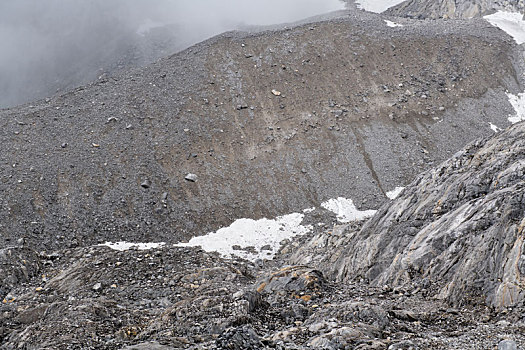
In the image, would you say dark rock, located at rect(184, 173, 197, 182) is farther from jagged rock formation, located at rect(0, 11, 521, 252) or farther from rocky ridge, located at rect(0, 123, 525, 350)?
rocky ridge, located at rect(0, 123, 525, 350)

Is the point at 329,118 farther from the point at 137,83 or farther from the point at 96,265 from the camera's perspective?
the point at 96,265

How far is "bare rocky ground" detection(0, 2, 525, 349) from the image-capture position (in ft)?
38.4

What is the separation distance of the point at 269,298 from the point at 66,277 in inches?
470

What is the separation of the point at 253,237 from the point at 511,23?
50.6 m

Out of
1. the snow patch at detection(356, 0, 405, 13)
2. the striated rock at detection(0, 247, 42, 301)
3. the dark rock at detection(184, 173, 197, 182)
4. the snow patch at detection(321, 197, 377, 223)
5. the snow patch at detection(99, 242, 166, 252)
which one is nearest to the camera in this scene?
the striated rock at detection(0, 247, 42, 301)

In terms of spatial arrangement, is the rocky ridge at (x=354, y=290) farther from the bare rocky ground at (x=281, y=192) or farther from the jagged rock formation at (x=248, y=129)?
the jagged rock formation at (x=248, y=129)

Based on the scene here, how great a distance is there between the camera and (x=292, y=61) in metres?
42.5

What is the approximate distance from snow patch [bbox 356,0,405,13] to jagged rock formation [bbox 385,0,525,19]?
2136 mm

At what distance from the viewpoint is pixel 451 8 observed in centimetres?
6819

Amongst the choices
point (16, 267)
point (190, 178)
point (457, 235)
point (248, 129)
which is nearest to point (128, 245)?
point (16, 267)

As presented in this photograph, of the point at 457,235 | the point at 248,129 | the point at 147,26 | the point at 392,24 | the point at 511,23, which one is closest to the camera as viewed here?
the point at 457,235

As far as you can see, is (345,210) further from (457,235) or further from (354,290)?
(457,235)

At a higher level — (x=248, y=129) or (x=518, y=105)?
(x=248, y=129)

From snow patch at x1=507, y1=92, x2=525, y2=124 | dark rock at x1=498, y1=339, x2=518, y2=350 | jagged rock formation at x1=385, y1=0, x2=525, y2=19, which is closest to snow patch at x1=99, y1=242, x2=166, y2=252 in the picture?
dark rock at x1=498, y1=339, x2=518, y2=350
